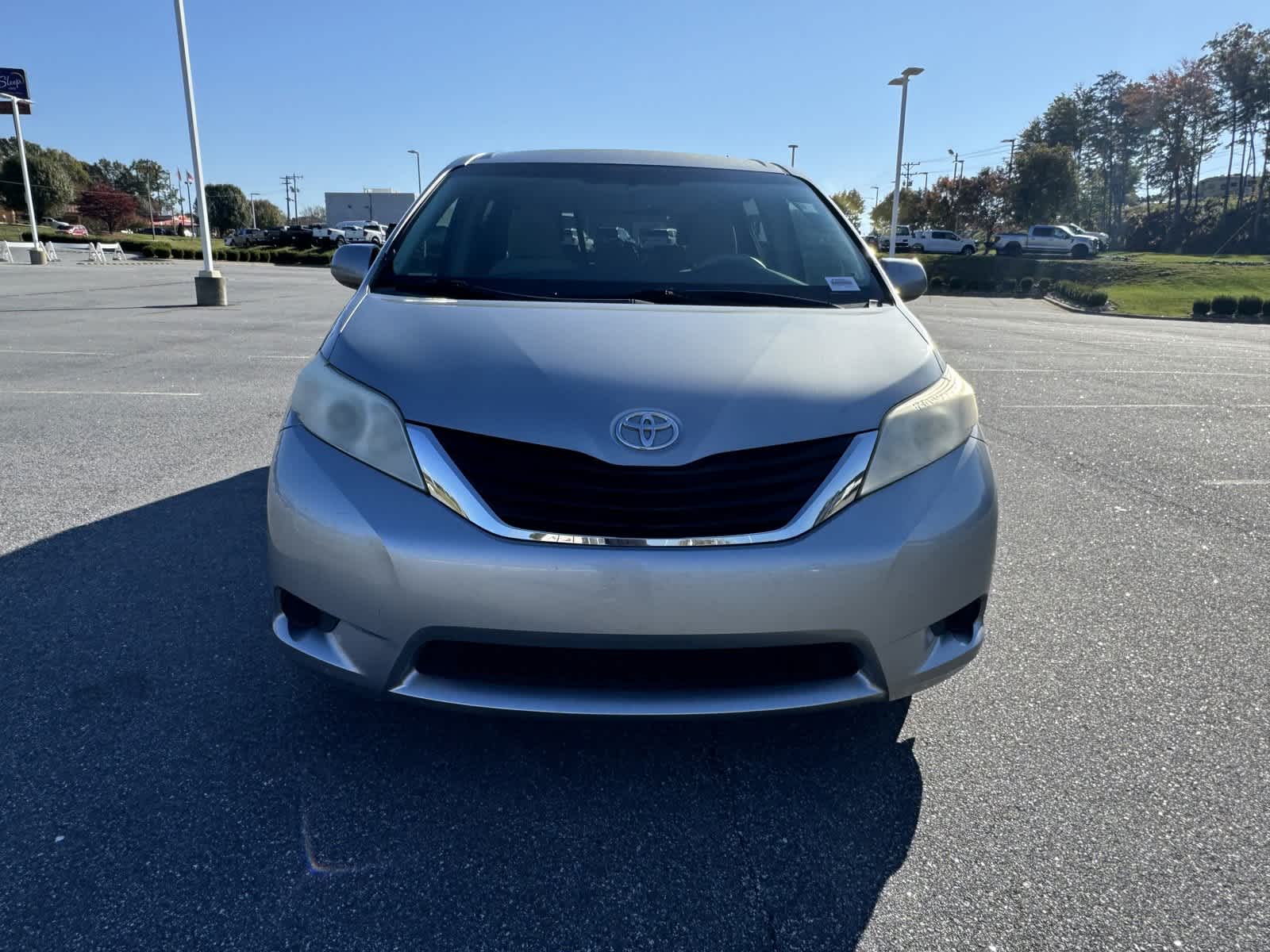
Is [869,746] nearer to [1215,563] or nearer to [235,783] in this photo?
[235,783]

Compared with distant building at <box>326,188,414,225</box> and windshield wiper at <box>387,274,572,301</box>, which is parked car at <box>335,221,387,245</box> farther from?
windshield wiper at <box>387,274,572,301</box>

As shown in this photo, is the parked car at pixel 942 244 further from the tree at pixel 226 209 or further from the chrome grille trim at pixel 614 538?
the tree at pixel 226 209

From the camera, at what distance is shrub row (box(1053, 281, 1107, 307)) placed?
92.9 feet

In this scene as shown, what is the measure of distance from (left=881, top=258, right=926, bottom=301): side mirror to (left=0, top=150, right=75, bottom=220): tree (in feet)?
286

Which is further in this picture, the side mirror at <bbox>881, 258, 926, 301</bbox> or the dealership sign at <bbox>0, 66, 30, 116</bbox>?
the dealership sign at <bbox>0, 66, 30, 116</bbox>

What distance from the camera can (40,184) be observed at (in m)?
73.9

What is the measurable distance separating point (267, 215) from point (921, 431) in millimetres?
120743

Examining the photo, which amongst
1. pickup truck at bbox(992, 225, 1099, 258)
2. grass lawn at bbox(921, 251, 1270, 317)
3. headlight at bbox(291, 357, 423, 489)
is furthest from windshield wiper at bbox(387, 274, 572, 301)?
pickup truck at bbox(992, 225, 1099, 258)

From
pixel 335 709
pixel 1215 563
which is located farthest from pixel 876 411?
pixel 1215 563

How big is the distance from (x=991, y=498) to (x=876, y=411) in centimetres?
39

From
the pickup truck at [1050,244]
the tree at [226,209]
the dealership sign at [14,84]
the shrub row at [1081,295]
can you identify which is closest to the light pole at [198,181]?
the shrub row at [1081,295]

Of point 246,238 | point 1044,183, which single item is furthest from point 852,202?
point 246,238

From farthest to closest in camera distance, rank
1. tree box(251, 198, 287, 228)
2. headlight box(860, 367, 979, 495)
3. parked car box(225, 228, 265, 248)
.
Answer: tree box(251, 198, 287, 228) < parked car box(225, 228, 265, 248) < headlight box(860, 367, 979, 495)

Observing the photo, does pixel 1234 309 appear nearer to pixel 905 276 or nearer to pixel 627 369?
pixel 905 276
